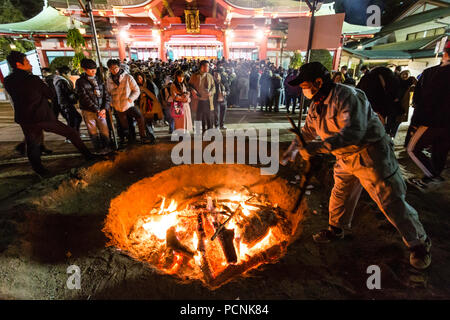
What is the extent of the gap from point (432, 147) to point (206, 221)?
4227 mm

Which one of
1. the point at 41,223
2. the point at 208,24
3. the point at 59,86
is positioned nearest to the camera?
the point at 41,223

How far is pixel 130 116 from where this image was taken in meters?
5.57

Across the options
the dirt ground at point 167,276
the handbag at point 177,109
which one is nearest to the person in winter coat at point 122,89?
the handbag at point 177,109

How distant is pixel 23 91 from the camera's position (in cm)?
362

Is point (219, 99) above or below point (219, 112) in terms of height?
above

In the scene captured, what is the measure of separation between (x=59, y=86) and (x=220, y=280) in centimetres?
578

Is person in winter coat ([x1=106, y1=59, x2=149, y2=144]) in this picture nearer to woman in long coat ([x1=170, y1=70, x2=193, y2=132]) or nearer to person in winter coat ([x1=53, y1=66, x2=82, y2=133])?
woman in long coat ([x1=170, y1=70, x2=193, y2=132])

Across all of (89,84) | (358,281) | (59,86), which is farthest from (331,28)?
(59,86)

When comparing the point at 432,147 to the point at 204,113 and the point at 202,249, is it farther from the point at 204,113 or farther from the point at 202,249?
the point at 204,113

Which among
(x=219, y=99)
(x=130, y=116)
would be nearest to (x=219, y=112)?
(x=219, y=99)

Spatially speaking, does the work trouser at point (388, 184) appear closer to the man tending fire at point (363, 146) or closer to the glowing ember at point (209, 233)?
the man tending fire at point (363, 146)

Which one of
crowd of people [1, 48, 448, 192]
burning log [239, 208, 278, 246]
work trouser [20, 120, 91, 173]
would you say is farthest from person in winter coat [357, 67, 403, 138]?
work trouser [20, 120, 91, 173]
